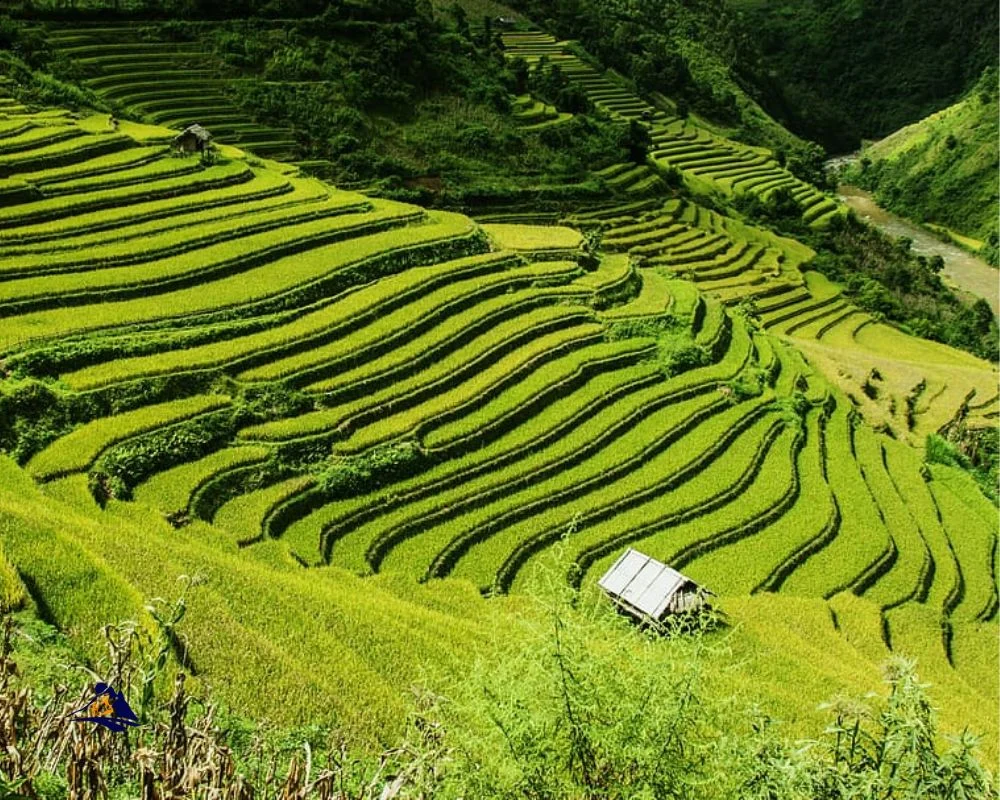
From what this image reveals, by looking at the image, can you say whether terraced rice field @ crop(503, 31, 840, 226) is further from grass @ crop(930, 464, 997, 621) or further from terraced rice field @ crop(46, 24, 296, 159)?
grass @ crop(930, 464, 997, 621)

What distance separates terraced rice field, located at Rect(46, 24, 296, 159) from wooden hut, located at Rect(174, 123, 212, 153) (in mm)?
6494

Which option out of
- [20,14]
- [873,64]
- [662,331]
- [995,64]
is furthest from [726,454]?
[873,64]

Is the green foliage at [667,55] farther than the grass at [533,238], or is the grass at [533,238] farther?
the green foliage at [667,55]

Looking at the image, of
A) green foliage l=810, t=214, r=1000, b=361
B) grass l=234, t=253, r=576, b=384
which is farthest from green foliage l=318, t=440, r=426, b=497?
green foliage l=810, t=214, r=1000, b=361

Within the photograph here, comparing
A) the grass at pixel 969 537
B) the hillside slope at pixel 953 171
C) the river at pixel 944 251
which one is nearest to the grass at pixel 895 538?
the grass at pixel 969 537

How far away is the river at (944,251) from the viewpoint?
51.0 meters

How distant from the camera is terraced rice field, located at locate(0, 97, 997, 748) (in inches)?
415

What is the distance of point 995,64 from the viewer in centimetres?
7581

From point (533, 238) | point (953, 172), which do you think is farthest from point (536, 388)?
point (953, 172)

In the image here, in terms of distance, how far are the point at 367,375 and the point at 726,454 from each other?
862cm

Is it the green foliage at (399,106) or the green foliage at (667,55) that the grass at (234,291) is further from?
the green foliage at (667,55)

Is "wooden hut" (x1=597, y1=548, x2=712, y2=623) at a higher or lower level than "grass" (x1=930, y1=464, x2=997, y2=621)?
higher

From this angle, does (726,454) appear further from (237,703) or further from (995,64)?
(995,64)

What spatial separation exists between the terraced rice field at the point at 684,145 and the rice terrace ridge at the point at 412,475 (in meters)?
17.6
